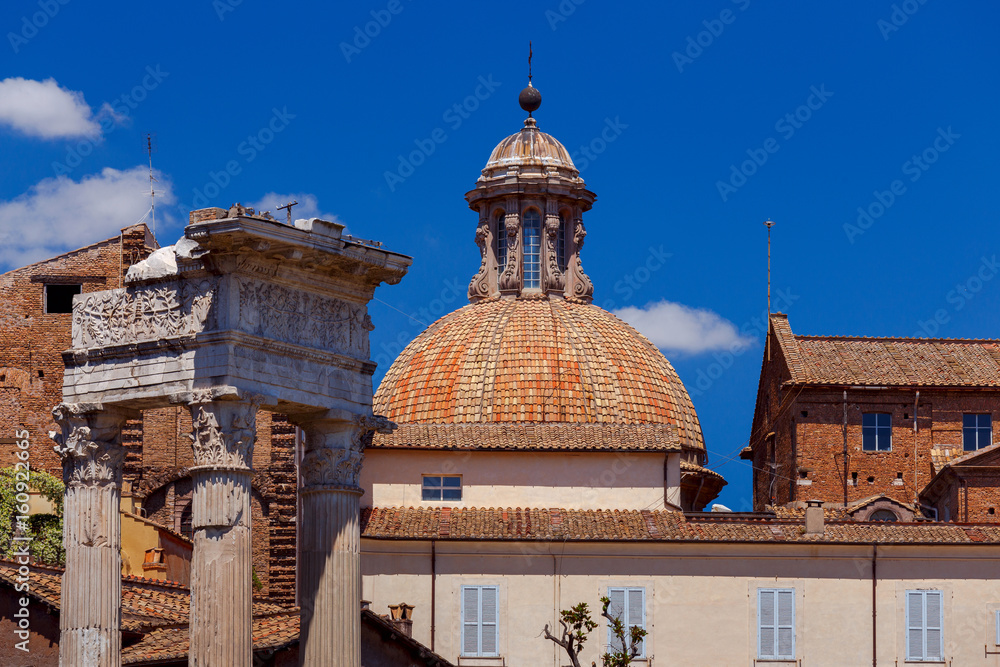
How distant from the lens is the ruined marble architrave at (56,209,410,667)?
3181 cm

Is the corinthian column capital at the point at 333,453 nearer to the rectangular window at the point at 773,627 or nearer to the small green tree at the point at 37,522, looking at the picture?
the small green tree at the point at 37,522

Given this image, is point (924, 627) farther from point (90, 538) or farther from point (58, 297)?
point (58, 297)

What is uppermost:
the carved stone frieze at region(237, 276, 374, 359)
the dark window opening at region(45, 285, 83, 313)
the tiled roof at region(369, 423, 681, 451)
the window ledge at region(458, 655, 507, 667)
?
the dark window opening at region(45, 285, 83, 313)

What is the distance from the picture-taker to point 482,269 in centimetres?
6969

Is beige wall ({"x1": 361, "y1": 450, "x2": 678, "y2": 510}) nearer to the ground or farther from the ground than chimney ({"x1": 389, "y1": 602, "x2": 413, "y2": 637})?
farther from the ground

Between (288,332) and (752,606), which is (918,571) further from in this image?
(288,332)

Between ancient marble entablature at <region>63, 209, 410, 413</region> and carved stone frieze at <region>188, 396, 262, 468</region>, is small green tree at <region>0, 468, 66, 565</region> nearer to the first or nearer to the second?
ancient marble entablature at <region>63, 209, 410, 413</region>

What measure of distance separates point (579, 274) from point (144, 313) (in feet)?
120

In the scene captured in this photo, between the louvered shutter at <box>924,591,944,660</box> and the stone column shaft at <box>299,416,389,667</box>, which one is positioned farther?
the louvered shutter at <box>924,591,944,660</box>

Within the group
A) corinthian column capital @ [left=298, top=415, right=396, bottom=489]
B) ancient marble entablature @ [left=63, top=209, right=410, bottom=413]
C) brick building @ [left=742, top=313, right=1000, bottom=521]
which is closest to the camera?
ancient marble entablature @ [left=63, top=209, right=410, bottom=413]

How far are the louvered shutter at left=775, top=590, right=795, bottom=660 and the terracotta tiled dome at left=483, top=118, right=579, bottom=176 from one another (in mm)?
22406

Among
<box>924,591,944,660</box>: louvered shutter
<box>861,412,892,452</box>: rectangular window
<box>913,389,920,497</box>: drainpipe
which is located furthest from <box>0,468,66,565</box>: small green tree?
<box>913,389,920,497</box>: drainpipe

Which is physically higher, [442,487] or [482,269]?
[482,269]

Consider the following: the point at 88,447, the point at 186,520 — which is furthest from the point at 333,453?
the point at 186,520
